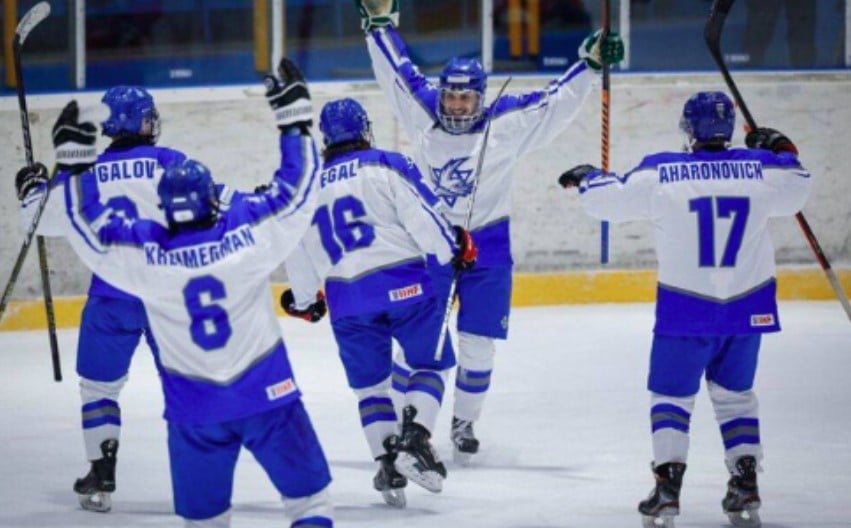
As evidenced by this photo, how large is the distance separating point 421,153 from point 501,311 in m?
0.65

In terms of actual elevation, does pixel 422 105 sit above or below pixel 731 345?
above

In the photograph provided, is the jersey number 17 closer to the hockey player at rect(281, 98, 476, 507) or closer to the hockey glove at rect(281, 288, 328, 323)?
the hockey player at rect(281, 98, 476, 507)

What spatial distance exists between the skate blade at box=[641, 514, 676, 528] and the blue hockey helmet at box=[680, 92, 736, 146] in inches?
43.5

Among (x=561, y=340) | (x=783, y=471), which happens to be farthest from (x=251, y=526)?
(x=561, y=340)

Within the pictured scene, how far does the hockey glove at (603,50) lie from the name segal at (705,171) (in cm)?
120

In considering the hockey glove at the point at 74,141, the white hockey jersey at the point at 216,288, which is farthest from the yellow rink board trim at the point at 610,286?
the white hockey jersey at the point at 216,288

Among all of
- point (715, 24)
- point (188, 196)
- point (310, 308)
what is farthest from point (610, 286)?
point (188, 196)

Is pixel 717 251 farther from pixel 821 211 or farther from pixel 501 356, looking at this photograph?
pixel 821 211

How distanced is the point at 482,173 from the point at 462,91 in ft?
1.04

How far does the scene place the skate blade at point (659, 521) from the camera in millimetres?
5500

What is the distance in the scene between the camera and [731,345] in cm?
559

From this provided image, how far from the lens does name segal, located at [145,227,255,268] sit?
448cm

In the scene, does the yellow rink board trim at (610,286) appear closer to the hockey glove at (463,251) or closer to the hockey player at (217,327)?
the hockey glove at (463,251)

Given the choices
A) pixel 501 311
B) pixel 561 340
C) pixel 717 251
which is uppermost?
pixel 717 251
